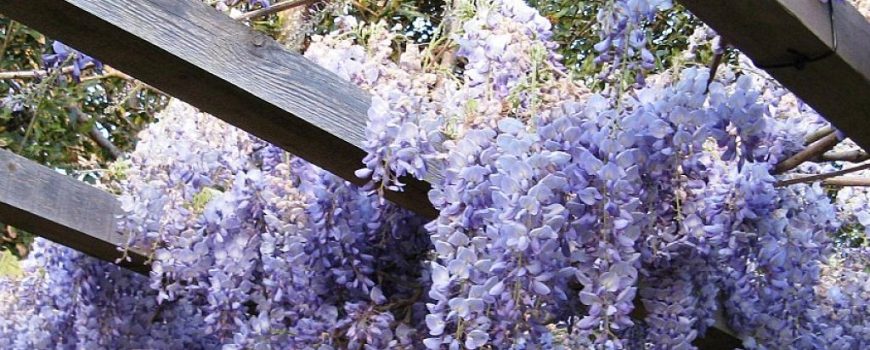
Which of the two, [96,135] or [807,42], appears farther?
[96,135]

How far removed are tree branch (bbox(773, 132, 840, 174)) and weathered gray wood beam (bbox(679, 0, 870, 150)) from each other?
0.27 m

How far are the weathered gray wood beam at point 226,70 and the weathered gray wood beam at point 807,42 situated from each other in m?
0.67

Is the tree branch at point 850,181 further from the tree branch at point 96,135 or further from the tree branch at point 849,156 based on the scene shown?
the tree branch at point 96,135

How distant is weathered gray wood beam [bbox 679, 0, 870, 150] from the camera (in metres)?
1.18

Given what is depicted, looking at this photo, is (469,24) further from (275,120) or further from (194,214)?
(194,214)

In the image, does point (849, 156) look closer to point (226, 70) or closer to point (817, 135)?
point (817, 135)

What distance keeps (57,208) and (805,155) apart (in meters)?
1.57

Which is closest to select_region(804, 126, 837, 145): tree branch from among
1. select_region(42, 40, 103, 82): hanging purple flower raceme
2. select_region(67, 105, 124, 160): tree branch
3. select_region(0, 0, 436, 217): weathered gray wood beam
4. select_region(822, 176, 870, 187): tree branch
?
select_region(822, 176, 870, 187): tree branch

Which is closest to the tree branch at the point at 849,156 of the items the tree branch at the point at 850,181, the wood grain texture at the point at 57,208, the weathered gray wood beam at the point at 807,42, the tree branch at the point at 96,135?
the tree branch at the point at 850,181

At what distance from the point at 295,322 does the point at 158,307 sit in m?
0.79

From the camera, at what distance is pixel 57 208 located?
8.29ft

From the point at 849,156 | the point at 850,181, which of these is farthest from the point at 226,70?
the point at 850,181

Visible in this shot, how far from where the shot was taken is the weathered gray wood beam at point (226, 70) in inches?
57.9

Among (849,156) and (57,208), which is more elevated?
(57,208)
